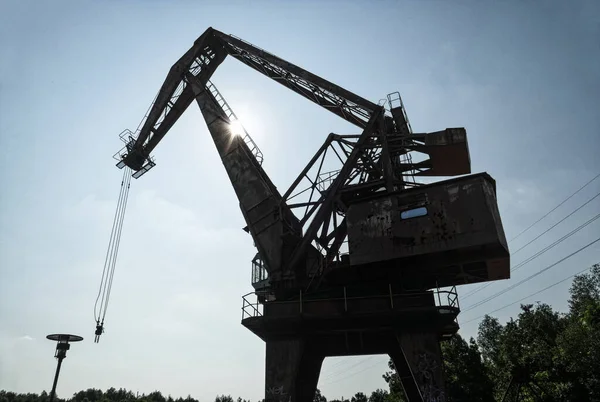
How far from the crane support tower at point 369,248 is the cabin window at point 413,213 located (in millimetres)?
41

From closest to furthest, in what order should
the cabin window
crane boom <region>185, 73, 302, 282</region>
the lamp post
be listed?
the lamp post
the cabin window
crane boom <region>185, 73, 302, 282</region>

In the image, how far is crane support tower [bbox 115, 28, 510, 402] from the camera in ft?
47.4

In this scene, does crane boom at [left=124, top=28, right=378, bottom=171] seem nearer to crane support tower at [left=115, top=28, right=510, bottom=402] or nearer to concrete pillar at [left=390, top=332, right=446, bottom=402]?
crane support tower at [left=115, top=28, right=510, bottom=402]

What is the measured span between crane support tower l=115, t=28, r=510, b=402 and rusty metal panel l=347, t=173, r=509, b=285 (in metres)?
0.04

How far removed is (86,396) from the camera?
10544cm

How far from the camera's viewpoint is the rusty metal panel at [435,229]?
14.1 meters

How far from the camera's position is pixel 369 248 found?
603 inches

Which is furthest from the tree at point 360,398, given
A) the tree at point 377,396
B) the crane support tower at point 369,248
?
the crane support tower at point 369,248

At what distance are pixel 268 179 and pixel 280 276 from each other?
212 inches

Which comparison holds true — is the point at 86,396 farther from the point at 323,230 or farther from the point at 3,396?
the point at 323,230

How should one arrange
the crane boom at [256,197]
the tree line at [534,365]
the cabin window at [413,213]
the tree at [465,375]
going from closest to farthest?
1. the cabin window at [413,213]
2. the crane boom at [256,197]
3. the tree line at [534,365]
4. the tree at [465,375]

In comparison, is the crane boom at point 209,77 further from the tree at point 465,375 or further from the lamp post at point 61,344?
the tree at point 465,375

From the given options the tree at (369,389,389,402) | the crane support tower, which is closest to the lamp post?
the crane support tower

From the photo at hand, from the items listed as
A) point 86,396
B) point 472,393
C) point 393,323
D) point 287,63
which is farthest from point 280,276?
point 86,396
